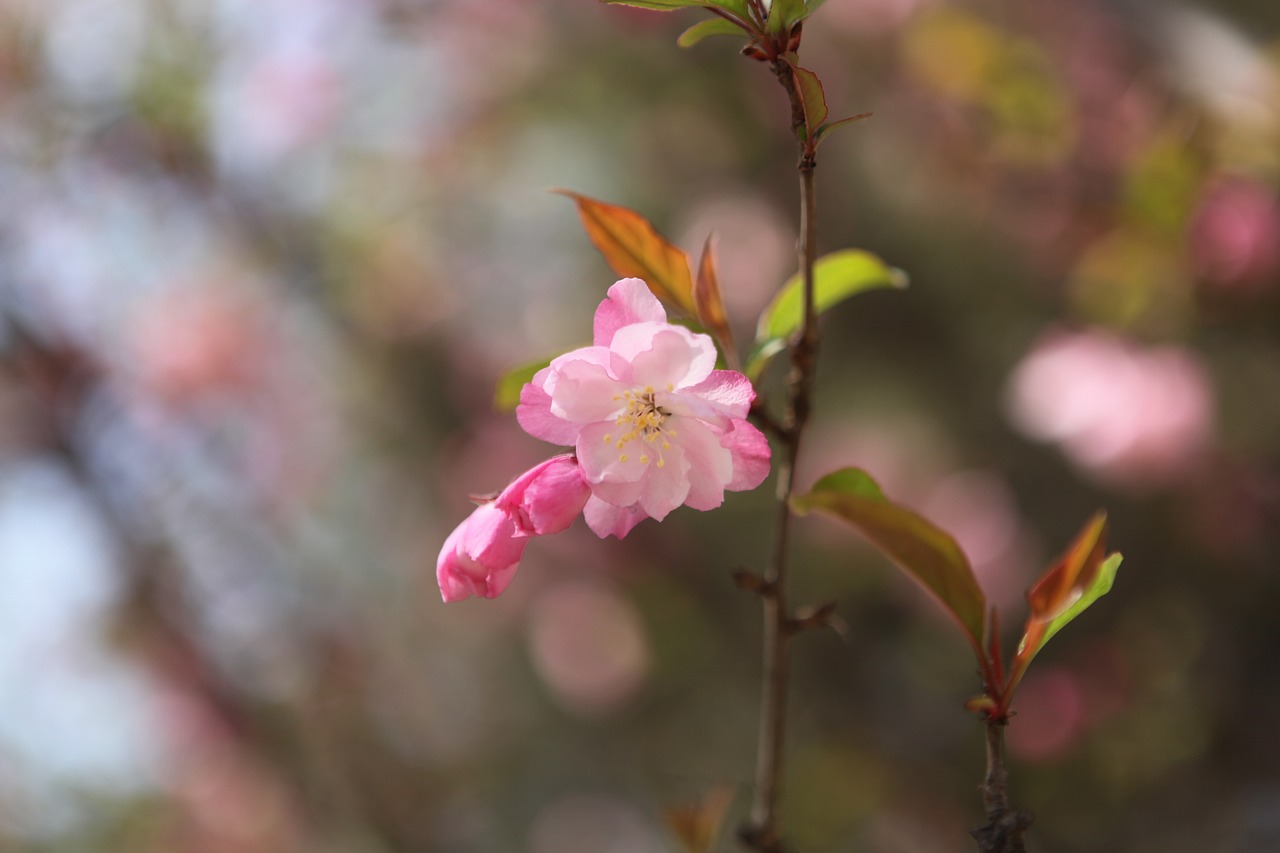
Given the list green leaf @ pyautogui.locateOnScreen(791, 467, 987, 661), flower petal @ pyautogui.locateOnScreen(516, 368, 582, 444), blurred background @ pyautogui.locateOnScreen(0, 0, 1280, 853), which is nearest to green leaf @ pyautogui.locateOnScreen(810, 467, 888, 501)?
green leaf @ pyautogui.locateOnScreen(791, 467, 987, 661)

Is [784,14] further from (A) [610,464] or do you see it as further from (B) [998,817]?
(B) [998,817]

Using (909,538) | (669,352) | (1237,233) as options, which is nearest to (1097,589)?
(909,538)

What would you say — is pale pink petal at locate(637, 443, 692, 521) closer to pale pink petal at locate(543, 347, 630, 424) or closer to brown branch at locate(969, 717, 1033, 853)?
pale pink petal at locate(543, 347, 630, 424)

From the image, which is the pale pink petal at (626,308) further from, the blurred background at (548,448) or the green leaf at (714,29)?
the blurred background at (548,448)

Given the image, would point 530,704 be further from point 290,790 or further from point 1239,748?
point 1239,748

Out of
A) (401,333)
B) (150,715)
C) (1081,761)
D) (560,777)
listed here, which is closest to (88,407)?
(401,333)

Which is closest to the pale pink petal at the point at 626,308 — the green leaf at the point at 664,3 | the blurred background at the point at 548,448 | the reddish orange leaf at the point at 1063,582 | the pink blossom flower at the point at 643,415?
the pink blossom flower at the point at 643,415

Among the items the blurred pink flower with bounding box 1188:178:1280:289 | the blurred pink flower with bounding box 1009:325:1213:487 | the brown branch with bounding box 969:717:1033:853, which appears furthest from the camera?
the blurred pink flower with bounding box 1009:325:1213:487
